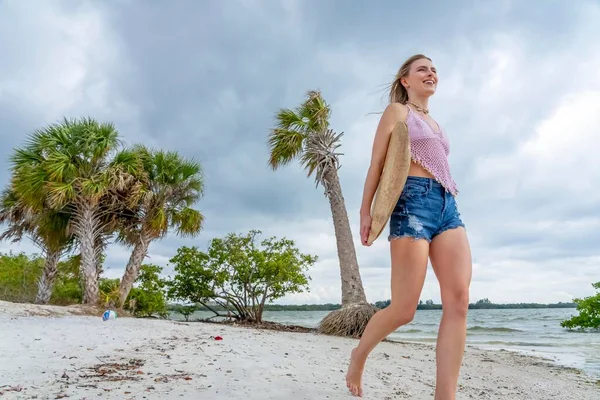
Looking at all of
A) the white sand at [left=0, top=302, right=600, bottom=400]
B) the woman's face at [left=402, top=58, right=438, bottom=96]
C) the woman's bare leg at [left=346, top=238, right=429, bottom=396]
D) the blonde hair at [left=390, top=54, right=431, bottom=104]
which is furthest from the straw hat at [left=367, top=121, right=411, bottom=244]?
the white sand at [left=0, top=302, right=600, bottom=400]

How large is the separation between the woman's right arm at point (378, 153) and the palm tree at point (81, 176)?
10152mm

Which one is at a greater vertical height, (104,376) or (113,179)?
(113,179)

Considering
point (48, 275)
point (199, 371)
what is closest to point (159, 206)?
point (48, 275)

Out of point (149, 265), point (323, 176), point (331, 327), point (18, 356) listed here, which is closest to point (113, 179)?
point (149, 265)

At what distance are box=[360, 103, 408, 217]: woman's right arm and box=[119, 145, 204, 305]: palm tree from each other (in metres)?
10.5

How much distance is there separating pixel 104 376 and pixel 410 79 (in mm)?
2991

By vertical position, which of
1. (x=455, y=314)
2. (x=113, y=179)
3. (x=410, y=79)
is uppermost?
(x=113, y=179)

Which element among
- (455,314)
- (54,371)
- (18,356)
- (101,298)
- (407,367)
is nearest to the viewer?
(455,314)

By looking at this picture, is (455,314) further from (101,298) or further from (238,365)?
(101,298)

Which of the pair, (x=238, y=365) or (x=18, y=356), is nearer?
(x=238, y=365)

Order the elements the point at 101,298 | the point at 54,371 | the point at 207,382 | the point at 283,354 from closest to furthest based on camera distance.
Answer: the point at 207,382, the point at 54,371, the point at 283,354, the point at 101,298

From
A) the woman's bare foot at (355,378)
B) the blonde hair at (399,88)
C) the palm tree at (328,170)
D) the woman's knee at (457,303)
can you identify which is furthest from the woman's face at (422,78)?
the palm tree at (328,170)

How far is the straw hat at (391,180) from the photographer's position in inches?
107

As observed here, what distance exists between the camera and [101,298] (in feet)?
38.8
